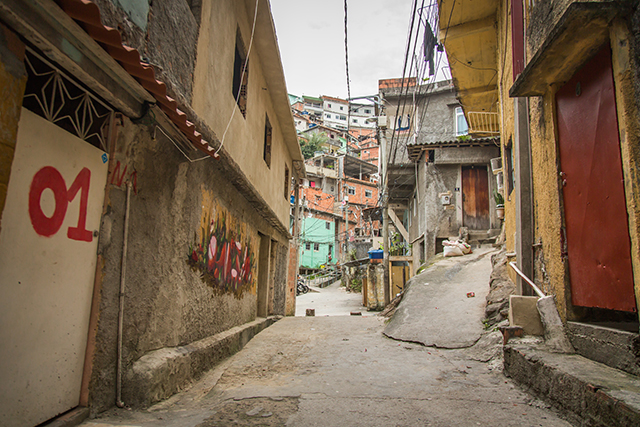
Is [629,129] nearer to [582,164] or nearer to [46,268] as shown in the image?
[582,164]

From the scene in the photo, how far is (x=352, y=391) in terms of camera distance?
3.61 metres

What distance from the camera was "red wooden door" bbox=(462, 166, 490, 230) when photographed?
14.0m

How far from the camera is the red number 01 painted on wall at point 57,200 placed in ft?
7.30

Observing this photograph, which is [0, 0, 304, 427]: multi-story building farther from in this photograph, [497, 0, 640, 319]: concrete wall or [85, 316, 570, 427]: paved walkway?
[497, 0, 640, 319]: concrete wall

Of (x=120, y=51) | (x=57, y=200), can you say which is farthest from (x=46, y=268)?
(x=120, y=51)

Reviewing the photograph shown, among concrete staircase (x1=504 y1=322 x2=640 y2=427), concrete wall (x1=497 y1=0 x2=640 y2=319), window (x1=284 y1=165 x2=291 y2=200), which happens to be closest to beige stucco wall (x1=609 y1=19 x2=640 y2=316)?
concrete wall (x1=497 y1=0 x2=640 y2=319)

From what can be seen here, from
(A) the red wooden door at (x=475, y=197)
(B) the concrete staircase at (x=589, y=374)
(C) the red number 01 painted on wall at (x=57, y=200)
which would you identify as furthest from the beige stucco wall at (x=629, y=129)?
(A) the red wooden door at (x=475, y=197)

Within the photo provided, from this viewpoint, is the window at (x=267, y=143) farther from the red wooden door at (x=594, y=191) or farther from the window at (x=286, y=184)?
the red wooden door at (x=594, y=191)

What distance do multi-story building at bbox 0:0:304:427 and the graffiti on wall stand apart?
0.13 feet

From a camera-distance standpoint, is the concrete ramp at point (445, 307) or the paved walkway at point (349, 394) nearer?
the paved walkway at point (349, 394)

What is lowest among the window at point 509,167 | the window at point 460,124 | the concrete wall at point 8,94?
the concrete wall at point 8,94

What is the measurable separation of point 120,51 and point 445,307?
670 cm

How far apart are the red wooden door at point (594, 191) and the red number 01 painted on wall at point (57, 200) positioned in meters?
4.05

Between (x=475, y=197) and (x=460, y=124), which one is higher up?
(x=460, y=124)
